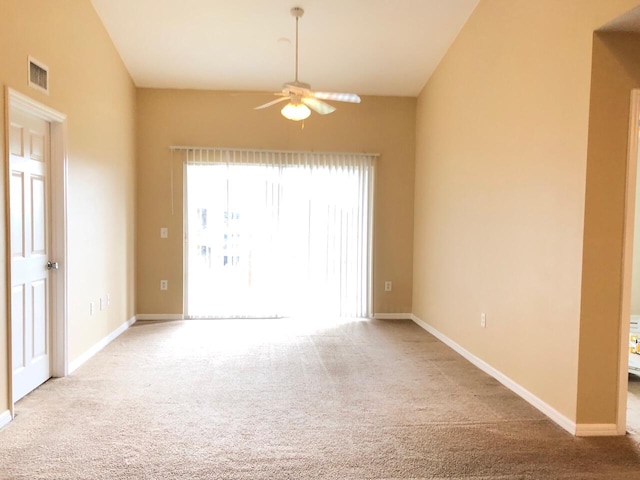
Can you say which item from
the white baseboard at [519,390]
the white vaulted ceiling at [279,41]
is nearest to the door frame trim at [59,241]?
the white vaulted ceiling at [279,41]

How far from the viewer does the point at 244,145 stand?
5.54 metres

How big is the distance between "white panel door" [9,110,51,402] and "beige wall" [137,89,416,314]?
2.16 m

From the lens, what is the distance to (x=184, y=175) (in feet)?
18.0

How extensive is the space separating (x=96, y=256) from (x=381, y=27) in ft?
11.8

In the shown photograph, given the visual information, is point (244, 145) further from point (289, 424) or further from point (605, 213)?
point (605, 213)

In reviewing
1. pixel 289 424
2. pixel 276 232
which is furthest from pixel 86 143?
pixel 289 424

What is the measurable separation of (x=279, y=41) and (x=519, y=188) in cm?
287

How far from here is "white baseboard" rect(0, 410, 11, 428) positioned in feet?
8.48

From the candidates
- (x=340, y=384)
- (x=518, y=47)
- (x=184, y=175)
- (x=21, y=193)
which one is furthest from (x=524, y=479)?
(x=184, y=175)

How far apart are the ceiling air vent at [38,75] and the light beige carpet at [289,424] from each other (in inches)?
85.9

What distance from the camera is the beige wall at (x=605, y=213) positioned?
2465 millimetres

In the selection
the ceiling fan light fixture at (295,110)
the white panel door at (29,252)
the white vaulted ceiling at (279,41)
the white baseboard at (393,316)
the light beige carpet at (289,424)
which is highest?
the white vaulted ceiling at (279,41)

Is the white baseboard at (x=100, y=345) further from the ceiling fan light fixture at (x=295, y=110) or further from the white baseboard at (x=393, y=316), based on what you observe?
the white baseboard at (x=393, y=316)

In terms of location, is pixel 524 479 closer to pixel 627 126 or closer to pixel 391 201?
pixel 627 126
